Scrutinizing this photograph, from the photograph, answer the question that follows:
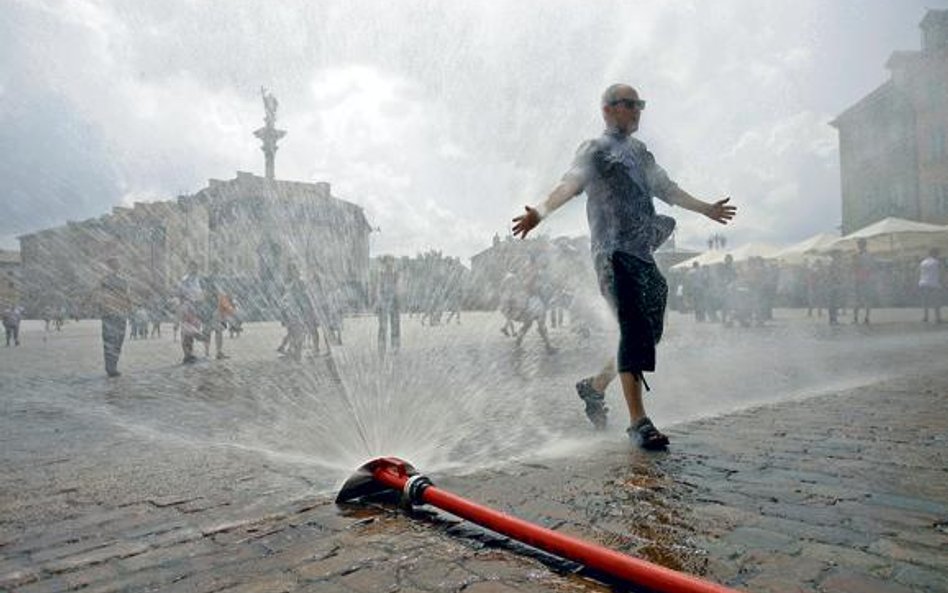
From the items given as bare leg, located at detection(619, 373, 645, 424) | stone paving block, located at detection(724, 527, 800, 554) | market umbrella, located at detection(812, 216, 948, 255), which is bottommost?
stone paving block, located at detection(724, 527, 800, 554)

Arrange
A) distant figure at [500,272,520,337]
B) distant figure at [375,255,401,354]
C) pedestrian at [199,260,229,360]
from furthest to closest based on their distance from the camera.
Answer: distant figure at [375,255,401,354]
distant figure at [500,272,520,337]
pedestrian at [199,260,229,360]

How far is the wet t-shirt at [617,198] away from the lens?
384cm

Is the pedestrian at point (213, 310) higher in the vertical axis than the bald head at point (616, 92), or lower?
lower

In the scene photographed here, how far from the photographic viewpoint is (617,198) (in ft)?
12.7

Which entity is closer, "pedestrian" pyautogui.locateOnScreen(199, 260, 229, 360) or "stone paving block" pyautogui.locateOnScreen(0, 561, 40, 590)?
"stone paving block" pyautogui.locateOnScreen(0, 561, 40, 590)

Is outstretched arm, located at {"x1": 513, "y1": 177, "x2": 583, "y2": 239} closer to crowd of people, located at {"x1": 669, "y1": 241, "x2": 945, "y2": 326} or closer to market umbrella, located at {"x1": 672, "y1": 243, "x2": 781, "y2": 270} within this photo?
crowd of people, located at {"x1": 669, "y1": 241, "x2": 945, "y2": 326}

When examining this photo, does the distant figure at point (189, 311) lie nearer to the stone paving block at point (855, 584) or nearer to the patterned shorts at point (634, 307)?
the patterned shorts at point (634, 307)

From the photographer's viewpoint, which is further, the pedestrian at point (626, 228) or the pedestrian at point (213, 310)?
the pedestrian at point (213, 310)

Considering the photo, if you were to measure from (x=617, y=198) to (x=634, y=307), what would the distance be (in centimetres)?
65

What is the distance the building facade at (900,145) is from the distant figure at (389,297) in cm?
1655

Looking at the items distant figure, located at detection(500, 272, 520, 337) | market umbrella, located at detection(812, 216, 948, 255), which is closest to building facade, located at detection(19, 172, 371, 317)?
distant figure, located at detection(500, 272, 520, 337)

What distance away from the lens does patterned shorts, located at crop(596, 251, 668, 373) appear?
3754mm

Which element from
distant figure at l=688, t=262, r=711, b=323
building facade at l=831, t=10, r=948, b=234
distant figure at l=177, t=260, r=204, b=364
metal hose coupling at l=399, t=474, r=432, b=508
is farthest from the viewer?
distant figure at l=688, t=262, r=711, b=323

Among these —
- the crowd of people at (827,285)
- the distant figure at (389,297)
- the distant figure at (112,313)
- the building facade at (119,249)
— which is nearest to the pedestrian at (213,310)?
the distant figure at (112,313)
